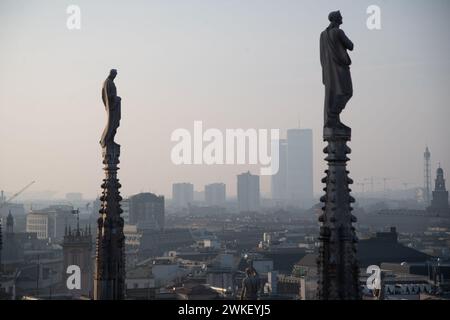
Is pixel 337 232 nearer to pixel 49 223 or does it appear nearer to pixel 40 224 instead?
pixel 49 223

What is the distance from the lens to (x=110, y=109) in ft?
39.5

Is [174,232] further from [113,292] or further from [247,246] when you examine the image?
[113,292]

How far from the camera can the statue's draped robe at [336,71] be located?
9242 millimetres

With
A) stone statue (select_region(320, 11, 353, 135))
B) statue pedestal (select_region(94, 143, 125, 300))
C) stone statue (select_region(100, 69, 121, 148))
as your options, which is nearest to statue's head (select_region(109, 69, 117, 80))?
stone statue (select_region(100, 69, 121, 148))

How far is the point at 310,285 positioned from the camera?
7356 centimetres

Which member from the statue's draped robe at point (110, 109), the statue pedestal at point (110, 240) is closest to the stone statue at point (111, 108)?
the statue's draped robe at point (110, 109)

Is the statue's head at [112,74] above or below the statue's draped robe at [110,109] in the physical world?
above

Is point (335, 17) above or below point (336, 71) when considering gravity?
above

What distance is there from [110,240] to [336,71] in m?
4.16

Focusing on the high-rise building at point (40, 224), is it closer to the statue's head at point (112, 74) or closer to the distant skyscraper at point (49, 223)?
the distant skyscraper at point (49, 223)

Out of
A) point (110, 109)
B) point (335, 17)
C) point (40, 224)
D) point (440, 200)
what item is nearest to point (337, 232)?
point (335, 17)

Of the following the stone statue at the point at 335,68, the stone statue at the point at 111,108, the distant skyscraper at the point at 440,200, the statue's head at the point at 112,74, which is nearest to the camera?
the stone statue at the point at 335,68

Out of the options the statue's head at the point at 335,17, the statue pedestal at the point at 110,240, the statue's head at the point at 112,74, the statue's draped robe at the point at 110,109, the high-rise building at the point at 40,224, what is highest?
the statue's head at the point at 335,17

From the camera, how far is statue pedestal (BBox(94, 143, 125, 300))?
11594 mm
